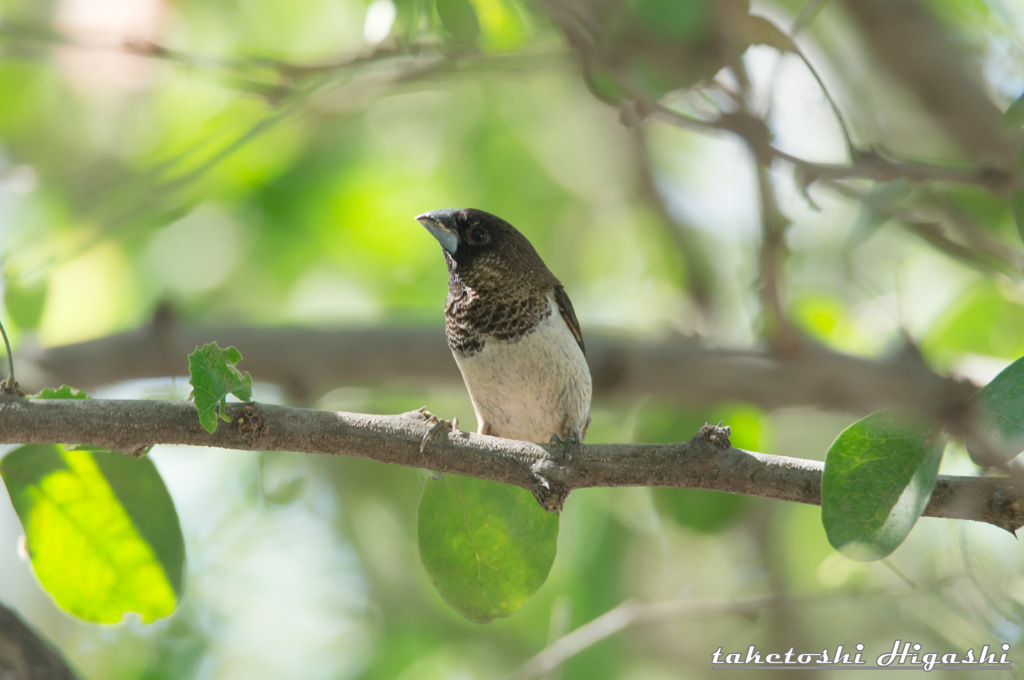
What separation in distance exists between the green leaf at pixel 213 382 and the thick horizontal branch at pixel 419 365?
73.6 inches

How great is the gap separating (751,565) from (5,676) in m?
3.76

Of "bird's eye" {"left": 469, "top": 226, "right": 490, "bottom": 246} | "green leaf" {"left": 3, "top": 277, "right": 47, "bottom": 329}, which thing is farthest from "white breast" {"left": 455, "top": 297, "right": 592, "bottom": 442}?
"green leaf" {"left": 3, "top": 277, "right": 47, "bottom": 329}

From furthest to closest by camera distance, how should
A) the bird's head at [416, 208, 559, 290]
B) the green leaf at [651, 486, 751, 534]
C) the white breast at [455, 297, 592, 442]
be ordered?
the green leaf at [651, 486, 751, 534]
the white breast at [455, 297, 592, 442]
the bird's head at [416, 208, 559, 290]

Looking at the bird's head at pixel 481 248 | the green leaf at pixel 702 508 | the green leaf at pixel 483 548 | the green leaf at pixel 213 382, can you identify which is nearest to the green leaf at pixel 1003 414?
the green leaf at pixel 483 548

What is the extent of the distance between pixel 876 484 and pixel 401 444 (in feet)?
3.17

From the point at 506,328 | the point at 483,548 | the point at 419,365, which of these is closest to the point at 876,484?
the point at 483,548

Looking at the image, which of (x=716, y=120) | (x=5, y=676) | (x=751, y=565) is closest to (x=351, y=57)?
(x=716, y=120)

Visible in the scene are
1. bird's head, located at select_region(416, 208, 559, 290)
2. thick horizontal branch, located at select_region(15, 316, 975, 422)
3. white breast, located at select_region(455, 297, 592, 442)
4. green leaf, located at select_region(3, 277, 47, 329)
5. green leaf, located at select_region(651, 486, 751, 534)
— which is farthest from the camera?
green leaf, located at select_region(3, 277, 47, 329)

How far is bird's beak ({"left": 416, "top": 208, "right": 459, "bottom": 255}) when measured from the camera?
2.69 m

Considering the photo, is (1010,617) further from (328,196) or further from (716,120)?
(328,196)

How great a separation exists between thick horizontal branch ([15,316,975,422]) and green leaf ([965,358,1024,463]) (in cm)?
183

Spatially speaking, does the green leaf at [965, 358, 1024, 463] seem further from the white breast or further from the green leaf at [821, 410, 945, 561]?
the white breast

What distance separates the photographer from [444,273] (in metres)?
5.43

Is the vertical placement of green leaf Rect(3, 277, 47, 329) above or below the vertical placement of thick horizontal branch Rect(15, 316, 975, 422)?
above
